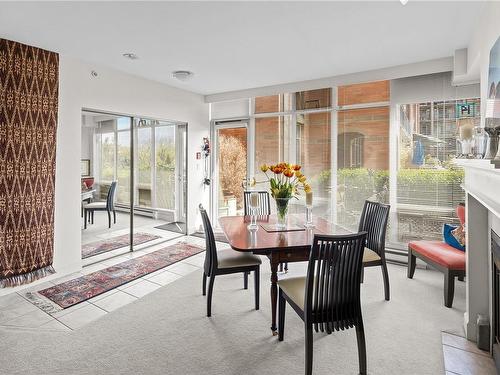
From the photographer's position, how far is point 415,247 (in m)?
3.43

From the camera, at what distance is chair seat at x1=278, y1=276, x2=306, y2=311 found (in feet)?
6.73

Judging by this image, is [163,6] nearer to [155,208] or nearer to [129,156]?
[129,156]

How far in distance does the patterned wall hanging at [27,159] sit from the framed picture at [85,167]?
401 mm

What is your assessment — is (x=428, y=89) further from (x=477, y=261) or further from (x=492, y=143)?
(x=492, y=143)

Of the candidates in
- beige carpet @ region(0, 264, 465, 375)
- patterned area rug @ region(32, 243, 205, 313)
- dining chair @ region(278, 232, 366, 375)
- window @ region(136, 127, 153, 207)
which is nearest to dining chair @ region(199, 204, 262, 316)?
beige carpet @ region(0, 264, 465, 375)

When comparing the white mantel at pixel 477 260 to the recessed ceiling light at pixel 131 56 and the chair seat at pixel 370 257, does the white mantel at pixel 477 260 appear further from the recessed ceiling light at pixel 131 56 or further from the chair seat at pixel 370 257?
the recessed ceiling light at pixel 131 56

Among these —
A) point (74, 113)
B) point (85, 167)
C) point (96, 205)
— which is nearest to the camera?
point (74, 113)

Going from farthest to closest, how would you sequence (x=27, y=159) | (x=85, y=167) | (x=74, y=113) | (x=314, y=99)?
(x=314, y=99) < (x=85, y=167) < (x=74, y=113) < (x=27, y=159)

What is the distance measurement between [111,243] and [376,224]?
353 cm

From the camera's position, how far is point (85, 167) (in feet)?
13.1

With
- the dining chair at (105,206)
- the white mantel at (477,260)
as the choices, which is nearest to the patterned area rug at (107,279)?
the dining chair at (105,206)

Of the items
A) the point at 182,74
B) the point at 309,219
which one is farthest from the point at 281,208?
the point at 182,74

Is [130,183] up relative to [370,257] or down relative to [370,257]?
up

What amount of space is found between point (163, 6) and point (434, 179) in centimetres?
369
